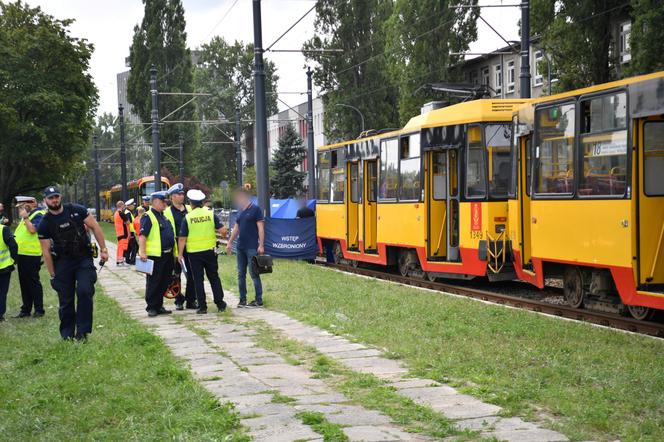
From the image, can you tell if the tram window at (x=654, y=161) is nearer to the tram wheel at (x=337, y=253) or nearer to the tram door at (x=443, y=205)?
the tram door at (x=443, y=205)

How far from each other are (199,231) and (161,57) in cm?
6152

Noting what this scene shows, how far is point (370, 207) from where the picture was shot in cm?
2342

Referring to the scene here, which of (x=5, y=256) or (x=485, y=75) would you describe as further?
(x=485, y=75)

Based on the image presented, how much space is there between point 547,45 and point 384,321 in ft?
87.9

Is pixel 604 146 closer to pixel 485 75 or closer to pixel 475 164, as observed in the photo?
pixel 475 164

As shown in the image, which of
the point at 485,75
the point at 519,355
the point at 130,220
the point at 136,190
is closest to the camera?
the point at 519,355

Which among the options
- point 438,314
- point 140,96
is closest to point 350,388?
point 438,314

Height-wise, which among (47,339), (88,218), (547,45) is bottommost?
(47,339)

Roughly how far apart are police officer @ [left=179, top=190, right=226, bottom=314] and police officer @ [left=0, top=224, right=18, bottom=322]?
2855mm

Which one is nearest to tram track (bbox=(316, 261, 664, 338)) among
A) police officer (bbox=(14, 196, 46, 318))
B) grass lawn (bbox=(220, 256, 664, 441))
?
grass lawn (bbox=(220, 256, 664, 441))

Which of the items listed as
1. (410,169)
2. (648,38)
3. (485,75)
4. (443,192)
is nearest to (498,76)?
(485,75)

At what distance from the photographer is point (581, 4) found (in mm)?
36562

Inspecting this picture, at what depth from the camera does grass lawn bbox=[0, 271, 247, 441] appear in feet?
22.9

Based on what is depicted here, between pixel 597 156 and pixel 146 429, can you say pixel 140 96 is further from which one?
pixel 146 429
